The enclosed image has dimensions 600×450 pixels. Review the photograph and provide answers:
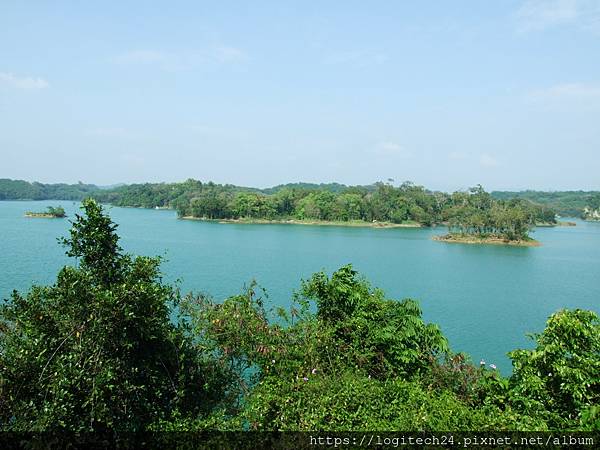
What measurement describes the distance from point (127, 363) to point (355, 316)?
3.75 meters

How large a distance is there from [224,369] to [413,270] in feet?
97.2

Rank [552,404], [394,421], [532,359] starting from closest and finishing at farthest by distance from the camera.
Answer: [394,421] → [552,404] → [532,359]

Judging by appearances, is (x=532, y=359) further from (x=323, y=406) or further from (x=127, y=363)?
(x=127, y=363)

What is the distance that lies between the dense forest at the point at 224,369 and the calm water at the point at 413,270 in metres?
8.69

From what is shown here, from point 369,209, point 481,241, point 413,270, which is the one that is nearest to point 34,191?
point 369,209

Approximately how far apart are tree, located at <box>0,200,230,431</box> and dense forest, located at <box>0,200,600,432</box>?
0.05 feet

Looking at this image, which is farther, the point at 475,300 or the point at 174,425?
the point at 475,300

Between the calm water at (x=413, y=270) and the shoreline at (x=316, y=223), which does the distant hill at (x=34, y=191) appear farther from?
the calm water at (x=413, y=270)

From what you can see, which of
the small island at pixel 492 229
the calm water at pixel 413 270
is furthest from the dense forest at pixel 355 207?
the calm water at pixel 413 270

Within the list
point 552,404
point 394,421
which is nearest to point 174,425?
point 394,421

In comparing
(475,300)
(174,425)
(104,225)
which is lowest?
(475,300)

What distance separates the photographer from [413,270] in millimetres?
34500

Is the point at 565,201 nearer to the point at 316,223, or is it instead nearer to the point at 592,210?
the point at 592,210

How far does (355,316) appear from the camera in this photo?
762cm
